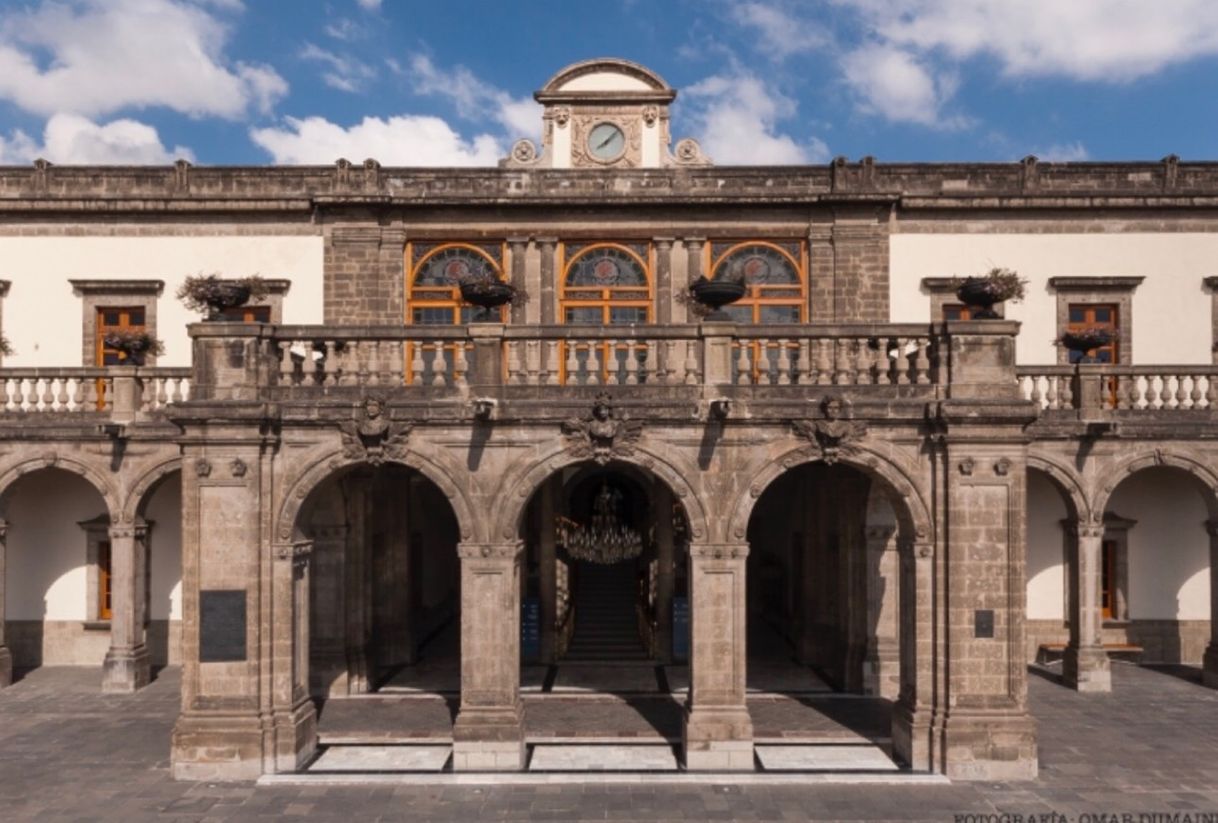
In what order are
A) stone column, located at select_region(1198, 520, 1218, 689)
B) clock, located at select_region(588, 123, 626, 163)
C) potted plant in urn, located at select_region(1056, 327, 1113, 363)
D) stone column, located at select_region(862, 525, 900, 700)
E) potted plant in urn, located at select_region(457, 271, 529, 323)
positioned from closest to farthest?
potted plant in urn, located at select_region(457, 271, 529, 323) < stone column, located at select_region(862, 525, 900, 700) < potted plant in urn, located at select_region(1056, 327, 1113, 363) < stone column, located at select_region(1198, 520, 1218, 689) < clock, located at select_region(588, 123, 626, 163)

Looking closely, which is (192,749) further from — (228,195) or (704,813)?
(228,195)

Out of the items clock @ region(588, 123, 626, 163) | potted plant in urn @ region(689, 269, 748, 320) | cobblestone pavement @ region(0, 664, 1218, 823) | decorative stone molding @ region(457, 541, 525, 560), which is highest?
clock @ region(588, 123, 626, 163)

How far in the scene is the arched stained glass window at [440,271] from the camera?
732 inches

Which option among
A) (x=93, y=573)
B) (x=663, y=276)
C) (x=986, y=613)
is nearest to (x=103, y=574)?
(x=93, y=573)

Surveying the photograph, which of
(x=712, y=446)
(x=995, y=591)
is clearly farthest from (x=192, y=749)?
(x=995, y=591)

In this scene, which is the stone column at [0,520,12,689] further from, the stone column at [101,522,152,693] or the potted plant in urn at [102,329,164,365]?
the potted plant in urn at [102,329,164,365]

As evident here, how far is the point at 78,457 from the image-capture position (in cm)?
1670

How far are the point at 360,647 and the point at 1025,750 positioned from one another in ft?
35.7

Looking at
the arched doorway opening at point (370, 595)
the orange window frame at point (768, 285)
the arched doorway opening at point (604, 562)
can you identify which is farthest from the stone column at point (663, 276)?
the arched doorway opening at point (370, 595)

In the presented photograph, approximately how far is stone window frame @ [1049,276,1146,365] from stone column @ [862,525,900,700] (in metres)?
6.53

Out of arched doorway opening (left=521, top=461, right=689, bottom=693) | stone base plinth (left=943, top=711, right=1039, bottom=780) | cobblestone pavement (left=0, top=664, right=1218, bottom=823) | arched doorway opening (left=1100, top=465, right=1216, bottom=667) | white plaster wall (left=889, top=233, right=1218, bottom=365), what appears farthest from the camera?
white plaster wall (left=889, top=233, right=1218, bottom=365)

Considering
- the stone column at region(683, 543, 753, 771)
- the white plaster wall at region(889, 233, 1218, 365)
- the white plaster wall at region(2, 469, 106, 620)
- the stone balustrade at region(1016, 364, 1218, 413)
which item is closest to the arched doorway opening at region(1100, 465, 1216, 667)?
the stone balustrade at region(1016, 364, 1218, 413)

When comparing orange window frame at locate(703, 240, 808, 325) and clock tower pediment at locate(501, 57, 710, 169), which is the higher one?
clock tower pediment at locate(501, 57, 710, 169)

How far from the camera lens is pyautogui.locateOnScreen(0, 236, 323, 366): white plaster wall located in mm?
18781
